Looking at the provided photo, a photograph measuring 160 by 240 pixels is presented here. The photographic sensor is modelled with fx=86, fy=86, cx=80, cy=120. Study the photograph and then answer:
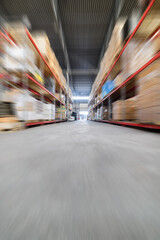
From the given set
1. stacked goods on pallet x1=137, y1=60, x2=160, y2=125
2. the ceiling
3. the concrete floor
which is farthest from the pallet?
the ceiling

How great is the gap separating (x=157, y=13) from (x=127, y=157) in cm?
219

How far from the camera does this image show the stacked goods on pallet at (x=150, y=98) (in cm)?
107

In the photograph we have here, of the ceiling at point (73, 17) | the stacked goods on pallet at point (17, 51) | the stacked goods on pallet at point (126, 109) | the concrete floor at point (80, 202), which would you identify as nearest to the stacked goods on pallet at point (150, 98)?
the stacked goods on pallet at point (126, 109)

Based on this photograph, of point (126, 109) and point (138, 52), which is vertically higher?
point (138, 52)

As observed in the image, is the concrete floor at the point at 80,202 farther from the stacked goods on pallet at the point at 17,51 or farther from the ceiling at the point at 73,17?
the ceiling at the point at 73,17

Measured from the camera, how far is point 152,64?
1.21m

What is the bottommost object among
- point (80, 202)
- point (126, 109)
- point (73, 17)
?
point (80, 202)

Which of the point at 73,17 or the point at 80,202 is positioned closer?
the point at 80,202

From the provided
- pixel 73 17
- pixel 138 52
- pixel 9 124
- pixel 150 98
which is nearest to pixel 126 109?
pixel 150 98

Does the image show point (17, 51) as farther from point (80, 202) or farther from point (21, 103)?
point (80, 202)

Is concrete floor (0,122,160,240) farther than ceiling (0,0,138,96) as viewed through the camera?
No

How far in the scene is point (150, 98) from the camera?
116 cm

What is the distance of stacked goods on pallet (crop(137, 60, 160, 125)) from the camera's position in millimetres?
1070

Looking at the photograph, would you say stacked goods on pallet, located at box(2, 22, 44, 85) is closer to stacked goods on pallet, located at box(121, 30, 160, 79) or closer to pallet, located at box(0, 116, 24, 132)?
pallet, located at box(0, 116, 24, 132)
